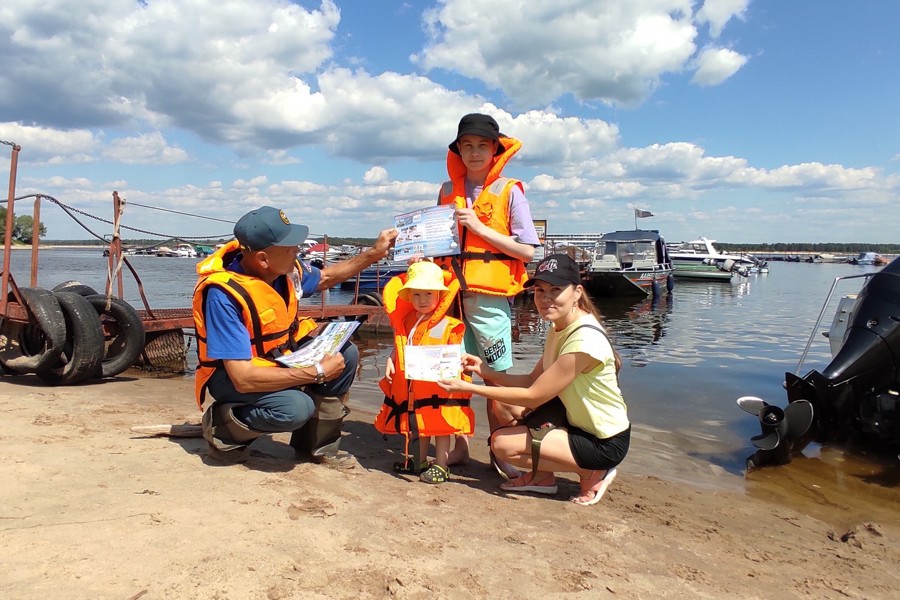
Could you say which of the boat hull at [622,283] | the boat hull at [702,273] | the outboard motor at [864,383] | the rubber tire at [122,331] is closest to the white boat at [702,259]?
the boat hull at [702,273]

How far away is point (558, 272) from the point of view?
11.6 feet

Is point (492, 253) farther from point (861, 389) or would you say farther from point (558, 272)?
point (861, 389)

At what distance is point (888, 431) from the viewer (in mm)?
5348

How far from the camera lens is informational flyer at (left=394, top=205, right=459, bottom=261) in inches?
157

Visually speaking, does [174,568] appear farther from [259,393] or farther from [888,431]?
[888,431]

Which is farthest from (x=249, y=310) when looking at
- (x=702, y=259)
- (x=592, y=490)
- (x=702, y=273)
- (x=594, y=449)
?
(x=702, y=259)

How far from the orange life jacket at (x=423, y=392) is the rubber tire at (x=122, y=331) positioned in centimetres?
465

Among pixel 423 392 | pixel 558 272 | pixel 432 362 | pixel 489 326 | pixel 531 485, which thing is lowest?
pixel 531 485

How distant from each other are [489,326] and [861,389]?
4.04 meters

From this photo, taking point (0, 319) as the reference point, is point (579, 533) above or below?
below

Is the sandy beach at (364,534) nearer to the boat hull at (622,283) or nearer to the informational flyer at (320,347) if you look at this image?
the informational flyer at (320,347)

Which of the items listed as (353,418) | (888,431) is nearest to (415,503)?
(353,418)

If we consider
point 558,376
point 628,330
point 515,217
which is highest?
point 515,217

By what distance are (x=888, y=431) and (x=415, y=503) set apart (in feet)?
15.0
